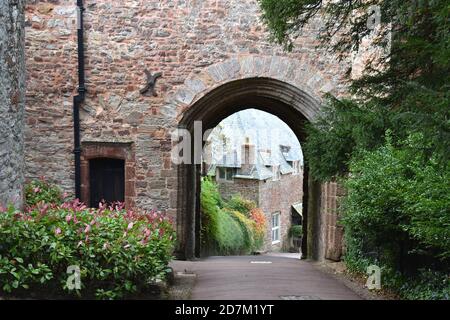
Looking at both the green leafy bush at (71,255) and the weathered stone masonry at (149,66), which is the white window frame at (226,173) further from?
the green leafy bush at (71,255)

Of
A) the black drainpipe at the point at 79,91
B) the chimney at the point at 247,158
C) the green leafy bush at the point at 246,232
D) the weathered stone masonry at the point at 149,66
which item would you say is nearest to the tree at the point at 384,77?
the weathered stone masonry at the point at 149,66

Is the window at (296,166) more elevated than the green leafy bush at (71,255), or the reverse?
the window at (296,166)

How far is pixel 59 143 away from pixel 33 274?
5887 millimetres

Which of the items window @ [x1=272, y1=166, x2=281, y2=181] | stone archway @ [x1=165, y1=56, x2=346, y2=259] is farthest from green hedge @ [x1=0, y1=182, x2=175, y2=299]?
window @ [x1=272, y1=166, x2=281, y2=181]

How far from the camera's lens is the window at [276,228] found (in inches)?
1047

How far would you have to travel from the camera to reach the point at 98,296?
5250 millimetres

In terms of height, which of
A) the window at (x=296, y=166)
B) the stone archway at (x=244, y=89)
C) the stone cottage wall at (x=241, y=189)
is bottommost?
the stone cottage wall at (x=241, y=189)

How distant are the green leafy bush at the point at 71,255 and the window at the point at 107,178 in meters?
4.93

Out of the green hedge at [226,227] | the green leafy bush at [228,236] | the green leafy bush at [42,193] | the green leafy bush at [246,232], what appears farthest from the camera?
the green leafy bush at [246,232]

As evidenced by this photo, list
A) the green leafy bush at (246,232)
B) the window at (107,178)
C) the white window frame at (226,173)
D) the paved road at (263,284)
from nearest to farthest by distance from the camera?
the paved road at (263,284) → the window at (107,178) → the green leafy bush at (246,232) → the white window frame at (226,173)

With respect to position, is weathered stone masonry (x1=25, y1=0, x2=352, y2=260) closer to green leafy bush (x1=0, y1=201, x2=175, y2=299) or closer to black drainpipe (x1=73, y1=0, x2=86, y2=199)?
black drainpipe (x1=73, y1=0, x2=86, y2=199)

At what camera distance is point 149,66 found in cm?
1041

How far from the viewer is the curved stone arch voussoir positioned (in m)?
10.4

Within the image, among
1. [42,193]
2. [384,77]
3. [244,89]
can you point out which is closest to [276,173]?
[244,89]
